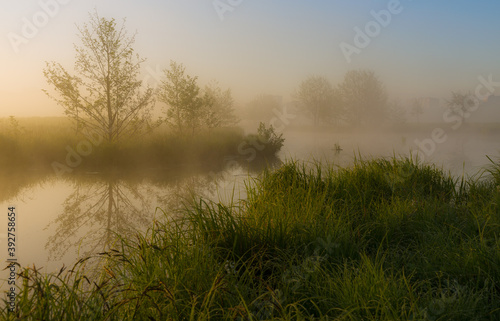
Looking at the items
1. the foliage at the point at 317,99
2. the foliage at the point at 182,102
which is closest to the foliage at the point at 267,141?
the foliage at the point at 182,102

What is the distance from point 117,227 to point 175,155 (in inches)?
407

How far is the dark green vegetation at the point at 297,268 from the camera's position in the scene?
273 centimetres

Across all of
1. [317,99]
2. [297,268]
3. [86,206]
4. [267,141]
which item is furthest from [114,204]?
[317,99]

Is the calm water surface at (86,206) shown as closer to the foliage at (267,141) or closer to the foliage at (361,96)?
the foliage at (267,141)

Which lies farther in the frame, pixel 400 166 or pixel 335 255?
pixel 400 166

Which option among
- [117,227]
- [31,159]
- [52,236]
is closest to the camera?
[52,236]

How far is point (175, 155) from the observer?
16.7m

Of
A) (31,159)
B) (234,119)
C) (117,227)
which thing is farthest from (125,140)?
(234,119)

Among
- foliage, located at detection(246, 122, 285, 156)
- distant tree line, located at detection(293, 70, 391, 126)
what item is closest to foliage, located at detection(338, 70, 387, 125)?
distant tree line, located at detection(293, 70, 391, 126)

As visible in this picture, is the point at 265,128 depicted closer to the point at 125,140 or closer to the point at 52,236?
the point at 125,140

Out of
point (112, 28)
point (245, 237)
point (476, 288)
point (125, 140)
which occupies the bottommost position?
point (476, 288)

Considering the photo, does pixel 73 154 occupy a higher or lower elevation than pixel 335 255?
higher

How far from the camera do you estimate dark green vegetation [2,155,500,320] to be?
2.73 m

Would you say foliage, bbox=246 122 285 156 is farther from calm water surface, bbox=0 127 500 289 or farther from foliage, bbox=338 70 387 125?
foliage, bbox=338 70 387 125
